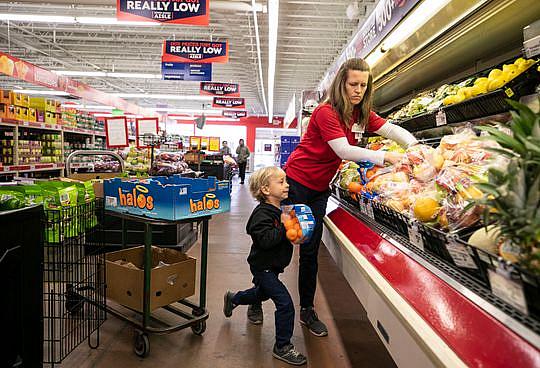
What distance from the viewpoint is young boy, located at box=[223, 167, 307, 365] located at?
2381mm

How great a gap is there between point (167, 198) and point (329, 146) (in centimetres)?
100

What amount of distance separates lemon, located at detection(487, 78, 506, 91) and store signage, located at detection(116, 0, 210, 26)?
155 inches

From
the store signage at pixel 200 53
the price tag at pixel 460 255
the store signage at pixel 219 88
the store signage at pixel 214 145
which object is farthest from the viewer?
the store signage at pixel 214 145

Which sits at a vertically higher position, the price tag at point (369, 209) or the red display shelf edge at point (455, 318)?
the price tag at point (369, 209)

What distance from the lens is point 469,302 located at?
117 centimetres

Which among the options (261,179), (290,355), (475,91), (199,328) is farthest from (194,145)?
(475,91)

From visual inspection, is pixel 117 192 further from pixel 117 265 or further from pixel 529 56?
pixel 529 56

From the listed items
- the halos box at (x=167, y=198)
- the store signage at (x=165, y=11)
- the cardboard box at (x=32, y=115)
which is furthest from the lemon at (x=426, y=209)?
the cardboard box at (x=32, y=115)

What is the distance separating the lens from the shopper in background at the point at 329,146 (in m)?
2.40

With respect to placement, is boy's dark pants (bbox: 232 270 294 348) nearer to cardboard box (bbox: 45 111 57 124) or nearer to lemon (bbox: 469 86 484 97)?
lemon (bbox: 469 86 484 97)

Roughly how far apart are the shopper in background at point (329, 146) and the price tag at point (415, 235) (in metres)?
0.60

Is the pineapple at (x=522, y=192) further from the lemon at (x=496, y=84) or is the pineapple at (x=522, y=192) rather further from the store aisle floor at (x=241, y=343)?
the store aisle floor at (x=241, y=343)

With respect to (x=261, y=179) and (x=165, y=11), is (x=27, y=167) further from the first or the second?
(x=261, y=179)

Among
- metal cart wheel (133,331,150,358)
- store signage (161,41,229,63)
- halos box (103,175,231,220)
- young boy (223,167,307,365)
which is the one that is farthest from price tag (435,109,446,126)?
store signage (161,41,229,63)
